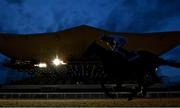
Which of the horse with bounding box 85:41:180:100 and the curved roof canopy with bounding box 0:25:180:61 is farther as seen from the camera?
the curved roof canopy with bounding box 0:25:180:61

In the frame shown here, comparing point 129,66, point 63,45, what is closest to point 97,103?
point 63,45

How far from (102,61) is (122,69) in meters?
0.38

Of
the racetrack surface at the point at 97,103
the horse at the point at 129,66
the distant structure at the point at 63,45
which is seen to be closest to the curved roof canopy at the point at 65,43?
the distant structure at the point at 63,45

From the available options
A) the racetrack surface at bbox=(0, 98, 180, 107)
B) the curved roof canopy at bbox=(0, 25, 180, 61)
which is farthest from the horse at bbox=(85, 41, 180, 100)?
the curved roof canopy at bbox=(0, 25, 180, 61)

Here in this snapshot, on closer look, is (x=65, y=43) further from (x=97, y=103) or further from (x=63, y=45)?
(x=97, y=103)

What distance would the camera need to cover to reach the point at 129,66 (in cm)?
460

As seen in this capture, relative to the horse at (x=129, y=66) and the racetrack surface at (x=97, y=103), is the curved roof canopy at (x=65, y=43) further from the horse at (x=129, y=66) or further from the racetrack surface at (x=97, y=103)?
the horse at (x=129, y=66)

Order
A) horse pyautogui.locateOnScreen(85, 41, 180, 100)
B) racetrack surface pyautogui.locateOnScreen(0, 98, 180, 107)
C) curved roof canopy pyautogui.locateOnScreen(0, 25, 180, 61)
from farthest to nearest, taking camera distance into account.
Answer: curved roof canopy pyautogui.locateOnScreen(0, 25, 180, 61) → racetrack surface pyautogui.locateOnScreen(0, 98, 180, 107) → horse pyautogui.locateOnScreen(85, 41, 180, 100)

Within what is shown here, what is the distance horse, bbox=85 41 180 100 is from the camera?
15.0 ft

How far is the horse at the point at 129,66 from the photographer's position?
4567mm

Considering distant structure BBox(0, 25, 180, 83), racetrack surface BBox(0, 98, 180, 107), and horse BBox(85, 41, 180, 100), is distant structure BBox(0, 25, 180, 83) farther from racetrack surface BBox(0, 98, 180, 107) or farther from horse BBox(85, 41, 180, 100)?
horse BBox(85, 41, 180, 100)

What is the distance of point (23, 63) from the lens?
2992 cm

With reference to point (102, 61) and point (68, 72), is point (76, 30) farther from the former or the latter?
point (102, 61)

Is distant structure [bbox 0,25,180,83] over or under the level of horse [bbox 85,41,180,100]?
over
